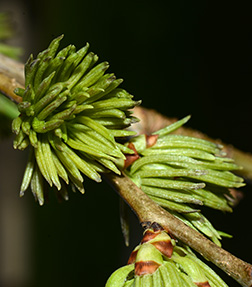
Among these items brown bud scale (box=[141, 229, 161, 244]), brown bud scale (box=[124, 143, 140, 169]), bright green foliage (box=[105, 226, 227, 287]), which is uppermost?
brown bud scale (box=[124, 143, 140, 169])

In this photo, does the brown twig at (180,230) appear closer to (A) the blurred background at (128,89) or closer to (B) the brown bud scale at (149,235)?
(B) the brown bud scale at (149,235)

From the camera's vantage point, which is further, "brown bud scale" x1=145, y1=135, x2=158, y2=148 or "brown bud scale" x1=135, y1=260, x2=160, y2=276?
"brown bud scale" x1=145, y1=135, x2=158, y2=148

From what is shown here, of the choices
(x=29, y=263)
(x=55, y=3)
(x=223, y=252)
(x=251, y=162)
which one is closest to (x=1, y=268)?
(x=29, y=263)

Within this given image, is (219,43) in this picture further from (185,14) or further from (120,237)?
(120,237)

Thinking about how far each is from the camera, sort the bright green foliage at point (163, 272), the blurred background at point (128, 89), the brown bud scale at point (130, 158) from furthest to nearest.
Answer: the blurred background at point (128, 89), the brown bud scale at point (130, 158), the bright green foliage at point (163, 272)

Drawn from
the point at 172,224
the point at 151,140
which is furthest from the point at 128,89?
the point at 172,224

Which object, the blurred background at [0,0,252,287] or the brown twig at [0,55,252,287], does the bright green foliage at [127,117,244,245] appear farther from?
the blurred background at [0,0,252,287]

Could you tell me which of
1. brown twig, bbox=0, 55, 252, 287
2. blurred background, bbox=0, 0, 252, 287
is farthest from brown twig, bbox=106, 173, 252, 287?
blurred background, bbox=0, 0, 252, 287

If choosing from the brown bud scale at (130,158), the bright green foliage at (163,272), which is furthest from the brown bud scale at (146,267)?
the brown bud scale at (130,158)
